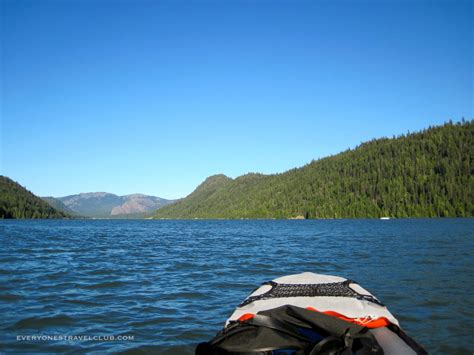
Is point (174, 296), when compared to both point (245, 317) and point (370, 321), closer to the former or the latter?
point (245, 317)

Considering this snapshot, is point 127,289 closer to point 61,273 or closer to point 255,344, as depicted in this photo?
point 61,273

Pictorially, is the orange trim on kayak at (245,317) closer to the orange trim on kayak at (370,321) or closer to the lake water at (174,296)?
the orange trim on kayak at (370,321)

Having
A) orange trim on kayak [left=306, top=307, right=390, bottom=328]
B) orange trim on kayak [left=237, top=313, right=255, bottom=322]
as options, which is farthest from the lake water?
orange trim on kayak [left=306, top=307, right=390, bottom=328]

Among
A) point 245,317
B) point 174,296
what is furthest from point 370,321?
point 174,296

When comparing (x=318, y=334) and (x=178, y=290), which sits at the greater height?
(x=318, y=334)

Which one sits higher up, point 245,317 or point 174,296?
point 245,317

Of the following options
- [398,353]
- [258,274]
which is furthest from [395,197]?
[398,353]

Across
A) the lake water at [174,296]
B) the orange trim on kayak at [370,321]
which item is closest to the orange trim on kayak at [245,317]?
the orange trim on kayak at [370,321]

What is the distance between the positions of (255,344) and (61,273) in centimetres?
1803

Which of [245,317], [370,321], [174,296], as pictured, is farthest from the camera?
[174,296]

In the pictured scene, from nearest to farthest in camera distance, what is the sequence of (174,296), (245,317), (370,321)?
(370,321) → (245,317) → (174,296)

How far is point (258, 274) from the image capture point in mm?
20000

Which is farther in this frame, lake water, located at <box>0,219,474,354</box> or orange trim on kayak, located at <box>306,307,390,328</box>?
lake water, located at <box>0,219,474,354</box>

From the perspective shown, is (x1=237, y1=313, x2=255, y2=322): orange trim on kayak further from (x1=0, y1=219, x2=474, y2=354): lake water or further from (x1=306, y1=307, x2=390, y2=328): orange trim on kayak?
(x1=0, y1=219, x2=474, y2=354): lake water
